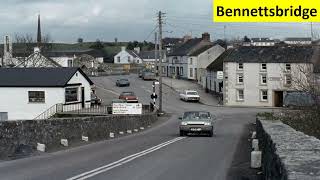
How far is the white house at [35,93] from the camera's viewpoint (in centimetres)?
5566

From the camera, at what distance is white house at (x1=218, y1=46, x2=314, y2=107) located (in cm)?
7981

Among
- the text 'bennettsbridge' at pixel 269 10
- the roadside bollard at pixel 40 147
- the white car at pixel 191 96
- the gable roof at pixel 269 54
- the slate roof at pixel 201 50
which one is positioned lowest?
the roadside bollard at pixel 40 147

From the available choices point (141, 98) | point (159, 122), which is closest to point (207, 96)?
point (141, 98)

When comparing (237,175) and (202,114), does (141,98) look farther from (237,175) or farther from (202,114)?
(237,175)

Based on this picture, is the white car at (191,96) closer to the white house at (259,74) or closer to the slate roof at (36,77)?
the white house at (259,74)

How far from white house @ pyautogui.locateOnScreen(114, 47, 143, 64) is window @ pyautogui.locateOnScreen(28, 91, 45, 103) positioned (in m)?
122

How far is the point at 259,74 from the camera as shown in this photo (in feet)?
268

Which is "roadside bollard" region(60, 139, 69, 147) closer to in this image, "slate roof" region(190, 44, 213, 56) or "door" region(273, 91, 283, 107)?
"door" region(273, 91, 283, 107)

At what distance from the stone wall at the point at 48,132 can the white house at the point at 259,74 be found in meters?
46.4

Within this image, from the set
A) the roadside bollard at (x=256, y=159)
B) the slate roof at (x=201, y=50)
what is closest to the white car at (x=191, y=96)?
the slate roof at (x=201, y=50)

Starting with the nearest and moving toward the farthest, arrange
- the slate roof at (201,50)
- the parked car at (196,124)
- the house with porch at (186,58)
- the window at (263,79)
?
the parked car at (196,124), the window at (263,79), the slate roof at (201,50), the house with porch at (186,58)

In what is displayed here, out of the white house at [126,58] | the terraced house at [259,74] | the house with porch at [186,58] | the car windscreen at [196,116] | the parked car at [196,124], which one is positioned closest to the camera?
the parked car at [196,124]

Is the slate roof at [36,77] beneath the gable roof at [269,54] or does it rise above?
beneath

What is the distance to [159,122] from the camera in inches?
2215
